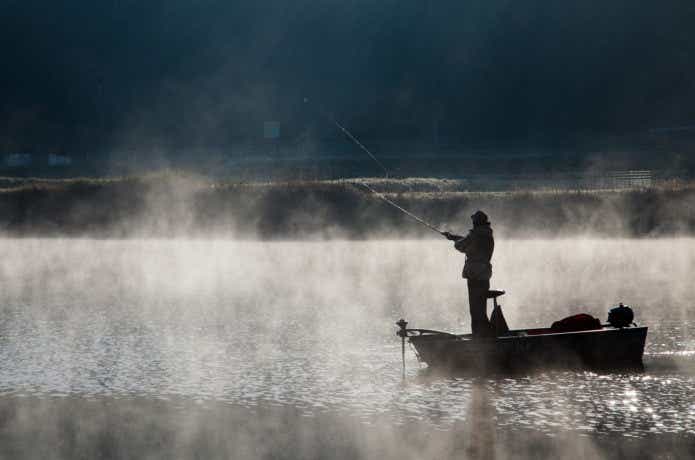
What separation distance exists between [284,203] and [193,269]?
1547 centimetres

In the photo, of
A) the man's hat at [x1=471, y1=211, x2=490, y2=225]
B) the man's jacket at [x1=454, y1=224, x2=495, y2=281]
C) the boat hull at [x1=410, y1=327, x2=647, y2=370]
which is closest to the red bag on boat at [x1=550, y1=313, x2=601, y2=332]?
the boat hull at [x1=410, y1=327, x2=647, y2=370]

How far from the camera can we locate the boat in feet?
55.1

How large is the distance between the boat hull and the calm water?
0.33m

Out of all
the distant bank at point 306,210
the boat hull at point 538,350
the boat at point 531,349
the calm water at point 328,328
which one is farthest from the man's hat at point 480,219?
the distant bank at point 306,210

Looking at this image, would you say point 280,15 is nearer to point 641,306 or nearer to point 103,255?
point 103,255

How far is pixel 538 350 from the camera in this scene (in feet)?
55.7

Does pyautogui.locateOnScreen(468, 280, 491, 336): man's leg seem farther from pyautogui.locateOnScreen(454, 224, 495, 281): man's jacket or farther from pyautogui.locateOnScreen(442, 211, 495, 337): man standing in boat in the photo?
pyautogui.locateOnScreen(454, 224, 495, 281): man's jacket

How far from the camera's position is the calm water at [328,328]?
49.5 ft

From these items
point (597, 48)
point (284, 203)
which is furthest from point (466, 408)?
point (597, 48)

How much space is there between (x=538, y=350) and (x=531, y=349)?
5.2 inches

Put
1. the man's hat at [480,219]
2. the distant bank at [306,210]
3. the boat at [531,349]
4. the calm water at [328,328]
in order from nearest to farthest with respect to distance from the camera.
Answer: the calm water at [328,328]
the boat at [531,349]
the man's hat at [480,219]
the distant bank at [306,210]

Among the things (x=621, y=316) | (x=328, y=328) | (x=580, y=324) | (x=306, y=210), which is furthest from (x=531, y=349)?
(x=306, y=210)

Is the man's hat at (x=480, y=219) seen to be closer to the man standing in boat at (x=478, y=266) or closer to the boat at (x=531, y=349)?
the man standing in boat at (x=478, y=266)

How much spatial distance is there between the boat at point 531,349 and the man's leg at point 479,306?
0.13 meters
